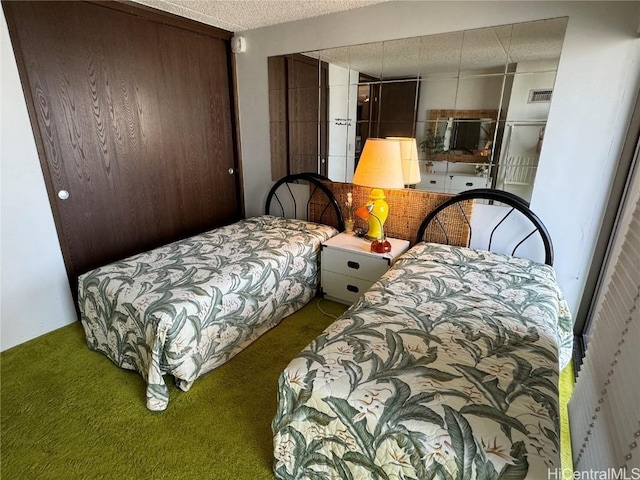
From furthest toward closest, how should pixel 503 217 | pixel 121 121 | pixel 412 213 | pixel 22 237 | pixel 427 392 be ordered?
1. pixel 412 213
2. pixel 121 121
3. pixel 503 217
4. pixel 22 237
5. pixel 427 392

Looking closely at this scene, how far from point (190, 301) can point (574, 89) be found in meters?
2.31

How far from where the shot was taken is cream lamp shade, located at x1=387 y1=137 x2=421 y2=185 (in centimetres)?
234

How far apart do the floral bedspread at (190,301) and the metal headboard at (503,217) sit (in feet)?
2.91

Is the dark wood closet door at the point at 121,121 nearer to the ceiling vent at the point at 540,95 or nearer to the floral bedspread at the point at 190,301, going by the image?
the floral bedspread at the point at 190,301

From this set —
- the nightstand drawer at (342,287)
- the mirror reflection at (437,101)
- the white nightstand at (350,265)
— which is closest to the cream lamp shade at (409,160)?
the mirror reflection at (437,101)

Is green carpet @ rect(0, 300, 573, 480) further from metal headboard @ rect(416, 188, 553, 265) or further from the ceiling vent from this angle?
the ceiling vent

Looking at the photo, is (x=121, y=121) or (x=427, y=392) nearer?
(x=427, y=392)

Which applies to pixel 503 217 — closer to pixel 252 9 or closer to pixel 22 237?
pixel 252 9

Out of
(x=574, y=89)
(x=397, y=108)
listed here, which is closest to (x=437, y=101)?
(x=397, y=108)

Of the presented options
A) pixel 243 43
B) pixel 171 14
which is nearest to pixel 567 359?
pixel 243 43

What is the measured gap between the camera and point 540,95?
189 cm

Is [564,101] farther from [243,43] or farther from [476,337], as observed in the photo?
[243,43]

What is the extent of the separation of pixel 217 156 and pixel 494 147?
7.31 feet

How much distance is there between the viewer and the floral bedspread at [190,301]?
162 centimetres
